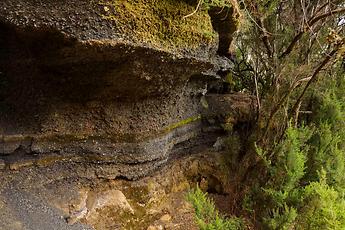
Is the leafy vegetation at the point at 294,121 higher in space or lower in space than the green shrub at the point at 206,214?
higher

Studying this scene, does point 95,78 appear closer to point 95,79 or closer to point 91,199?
point 95,79

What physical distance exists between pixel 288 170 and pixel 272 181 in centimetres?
25

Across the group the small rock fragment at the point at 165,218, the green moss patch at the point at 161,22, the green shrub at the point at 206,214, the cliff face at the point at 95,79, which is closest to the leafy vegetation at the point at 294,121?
the green shrub at the point at 206,214

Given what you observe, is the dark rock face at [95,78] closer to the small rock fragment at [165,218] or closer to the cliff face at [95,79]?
the cliff face at [95,79]

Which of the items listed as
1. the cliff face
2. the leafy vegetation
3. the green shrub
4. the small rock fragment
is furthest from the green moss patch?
the small rock fragment

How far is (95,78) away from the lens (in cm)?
263

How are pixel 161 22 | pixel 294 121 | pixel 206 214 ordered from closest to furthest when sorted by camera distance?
pixel 161 22 < pixel 206 214 < pixel 294 121

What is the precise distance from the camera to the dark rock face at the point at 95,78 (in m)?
2.23

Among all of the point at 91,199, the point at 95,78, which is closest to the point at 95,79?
the point at 95,78

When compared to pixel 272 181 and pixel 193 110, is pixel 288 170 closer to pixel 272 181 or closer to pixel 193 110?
pixel 272 181

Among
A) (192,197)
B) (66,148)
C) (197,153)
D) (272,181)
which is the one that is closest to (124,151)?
(66,148)

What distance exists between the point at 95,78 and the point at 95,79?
0.5 inches

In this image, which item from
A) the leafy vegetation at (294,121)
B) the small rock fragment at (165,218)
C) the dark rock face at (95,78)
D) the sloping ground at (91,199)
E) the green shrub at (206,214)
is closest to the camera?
the dark rock face at (95,78)

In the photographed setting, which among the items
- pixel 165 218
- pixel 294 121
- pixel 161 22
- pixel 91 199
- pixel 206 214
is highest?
pixel 161 22
